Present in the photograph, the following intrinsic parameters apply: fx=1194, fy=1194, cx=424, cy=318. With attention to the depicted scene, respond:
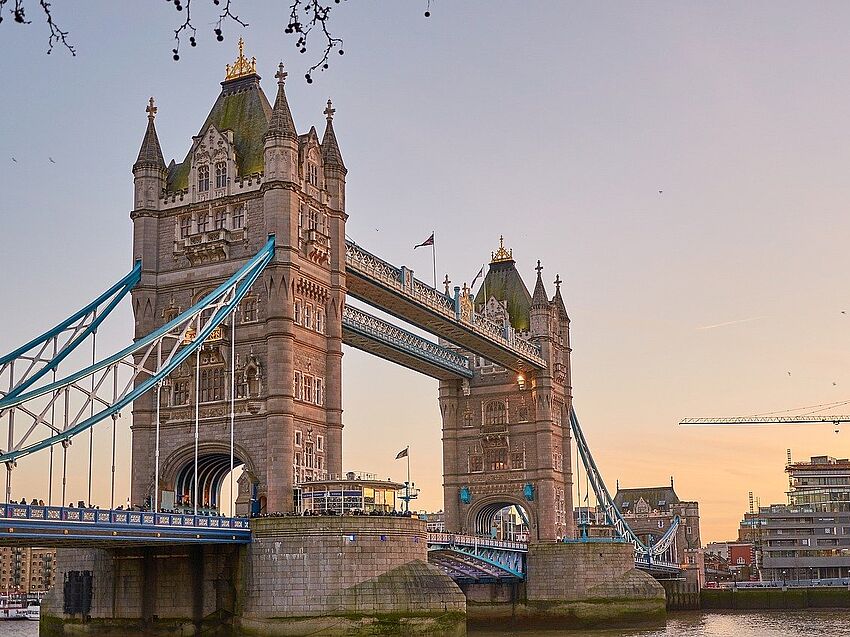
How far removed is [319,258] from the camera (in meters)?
54.0

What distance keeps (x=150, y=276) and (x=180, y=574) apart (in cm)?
1394

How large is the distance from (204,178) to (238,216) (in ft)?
9.36

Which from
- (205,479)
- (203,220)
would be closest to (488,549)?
(205,479)

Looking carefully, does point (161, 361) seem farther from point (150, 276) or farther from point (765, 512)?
point (765, 512)

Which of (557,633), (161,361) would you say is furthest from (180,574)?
(557,633)

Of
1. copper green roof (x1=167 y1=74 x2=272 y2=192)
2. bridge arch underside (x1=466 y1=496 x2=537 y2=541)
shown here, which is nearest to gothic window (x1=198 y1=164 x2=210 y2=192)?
copper green roof (x1=167 y1=74 x2=272 y2=192)

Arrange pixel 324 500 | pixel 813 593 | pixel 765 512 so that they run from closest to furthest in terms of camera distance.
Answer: pixel 324 500, pixel 813 593, pixel 765 512

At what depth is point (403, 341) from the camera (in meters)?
71.2

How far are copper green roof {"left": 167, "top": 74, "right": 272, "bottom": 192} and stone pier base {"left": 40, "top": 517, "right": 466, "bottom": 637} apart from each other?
16986 millimetres

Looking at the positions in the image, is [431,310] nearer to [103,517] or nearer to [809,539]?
[103,517]

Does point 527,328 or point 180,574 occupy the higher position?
point 527,328

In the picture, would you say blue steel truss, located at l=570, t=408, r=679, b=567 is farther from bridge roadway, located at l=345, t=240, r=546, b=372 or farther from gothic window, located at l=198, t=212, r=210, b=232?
gothic window, located at l=198, t=212, r=210, b=232

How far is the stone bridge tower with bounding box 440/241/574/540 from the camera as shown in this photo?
80.9 meters

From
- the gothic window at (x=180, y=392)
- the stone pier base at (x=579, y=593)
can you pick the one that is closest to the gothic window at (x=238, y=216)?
the gothic window at (x=180, y=392)
